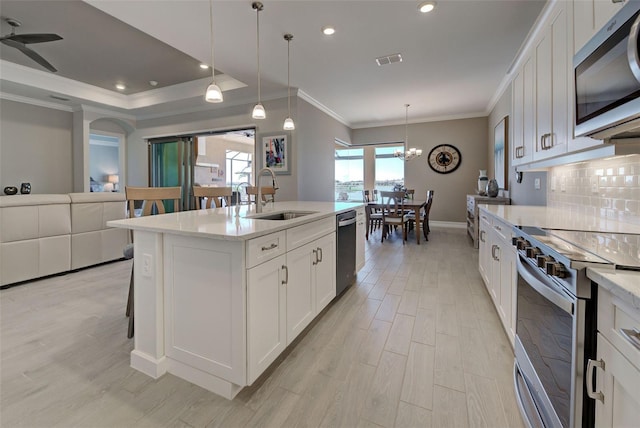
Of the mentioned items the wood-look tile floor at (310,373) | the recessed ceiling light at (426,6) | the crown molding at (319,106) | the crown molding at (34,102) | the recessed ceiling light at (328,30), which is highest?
the crown molding at (319,106)

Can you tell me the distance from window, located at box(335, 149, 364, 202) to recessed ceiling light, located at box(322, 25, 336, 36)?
581 cm

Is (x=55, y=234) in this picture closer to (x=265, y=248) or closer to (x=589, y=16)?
(x=265, y=248)

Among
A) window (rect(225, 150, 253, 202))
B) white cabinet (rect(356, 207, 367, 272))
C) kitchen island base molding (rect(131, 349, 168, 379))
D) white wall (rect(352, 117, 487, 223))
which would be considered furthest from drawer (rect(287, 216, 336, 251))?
window (rect(225, 150, 253, 202))

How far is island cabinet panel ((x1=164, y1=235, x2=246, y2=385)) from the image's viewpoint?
1.36 m

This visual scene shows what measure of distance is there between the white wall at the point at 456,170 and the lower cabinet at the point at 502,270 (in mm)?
4437

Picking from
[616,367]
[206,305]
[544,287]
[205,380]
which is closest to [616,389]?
[616,367]

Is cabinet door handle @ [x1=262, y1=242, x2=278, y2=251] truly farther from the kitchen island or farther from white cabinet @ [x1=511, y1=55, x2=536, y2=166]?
white cabinet @ [x1=511, y1=55, x2=536, y2=166]

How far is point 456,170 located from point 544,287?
621cm

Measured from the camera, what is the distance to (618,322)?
727 millimetres

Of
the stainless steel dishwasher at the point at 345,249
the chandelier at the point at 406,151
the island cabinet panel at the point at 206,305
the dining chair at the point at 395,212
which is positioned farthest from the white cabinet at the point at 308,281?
the chandelier at the point at 406,151

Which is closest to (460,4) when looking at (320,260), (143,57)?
(320,260)

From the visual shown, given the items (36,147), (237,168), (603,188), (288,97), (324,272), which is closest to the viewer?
(603,188)

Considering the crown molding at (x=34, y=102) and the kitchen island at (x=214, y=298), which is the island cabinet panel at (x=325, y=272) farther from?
the crown molding at (x=34, y=102)

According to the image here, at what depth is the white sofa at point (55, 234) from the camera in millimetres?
2967
